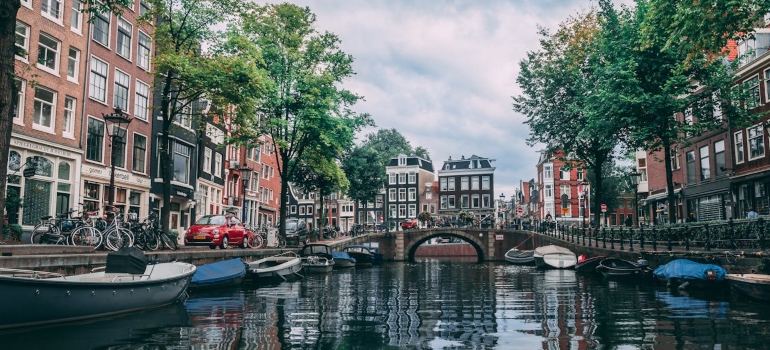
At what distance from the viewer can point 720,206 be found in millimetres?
33844

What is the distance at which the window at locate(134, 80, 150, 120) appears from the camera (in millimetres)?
30641

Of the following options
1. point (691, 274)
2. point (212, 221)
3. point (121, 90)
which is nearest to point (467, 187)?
point (121, 90)

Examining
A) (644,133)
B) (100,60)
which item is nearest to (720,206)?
(644,133)

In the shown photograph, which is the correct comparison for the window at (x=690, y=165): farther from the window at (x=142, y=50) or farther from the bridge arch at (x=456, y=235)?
the window at (x=142, y=50)

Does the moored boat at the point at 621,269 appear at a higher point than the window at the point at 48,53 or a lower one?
lower

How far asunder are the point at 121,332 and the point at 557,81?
94.6 feet

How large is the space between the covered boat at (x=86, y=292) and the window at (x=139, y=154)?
16.9 meters

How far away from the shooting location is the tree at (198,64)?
22.5m

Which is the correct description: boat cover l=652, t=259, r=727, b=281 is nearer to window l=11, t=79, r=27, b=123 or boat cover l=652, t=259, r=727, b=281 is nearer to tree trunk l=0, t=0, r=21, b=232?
tree trunk l=0, t=0, r=21, b=232

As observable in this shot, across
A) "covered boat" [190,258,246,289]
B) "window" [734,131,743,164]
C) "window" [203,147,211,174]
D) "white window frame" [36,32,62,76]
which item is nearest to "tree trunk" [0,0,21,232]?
"covered boat" [190,258,246,289]

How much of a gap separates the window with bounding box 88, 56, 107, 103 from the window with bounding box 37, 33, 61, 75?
8.08 feet

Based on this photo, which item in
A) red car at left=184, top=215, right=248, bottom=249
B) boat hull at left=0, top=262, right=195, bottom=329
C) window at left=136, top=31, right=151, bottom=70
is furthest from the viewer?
window at left=136, top=31, right=151, bottom=70

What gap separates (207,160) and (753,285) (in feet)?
112

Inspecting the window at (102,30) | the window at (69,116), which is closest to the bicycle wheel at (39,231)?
the window at (69,116)
